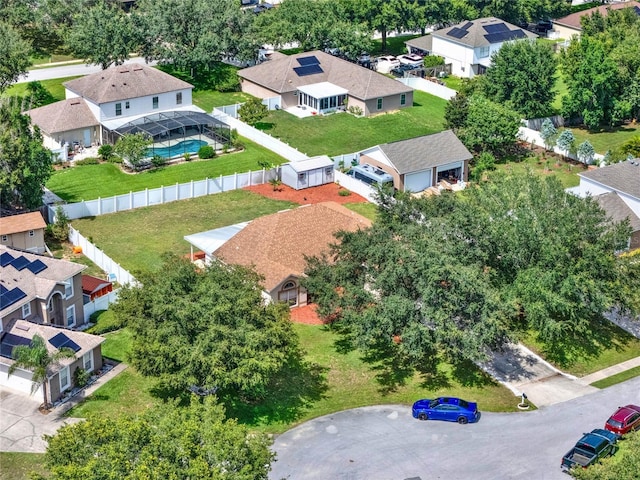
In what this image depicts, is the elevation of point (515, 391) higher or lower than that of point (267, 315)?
lower

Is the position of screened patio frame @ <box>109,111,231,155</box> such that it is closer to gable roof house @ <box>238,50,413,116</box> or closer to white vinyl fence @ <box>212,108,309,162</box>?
white vinyl fence @ <box>212,108,309,162</box>

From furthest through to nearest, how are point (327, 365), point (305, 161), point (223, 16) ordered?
1. point (223, 16)
2. point (305, 161)
3. point (327, 365)

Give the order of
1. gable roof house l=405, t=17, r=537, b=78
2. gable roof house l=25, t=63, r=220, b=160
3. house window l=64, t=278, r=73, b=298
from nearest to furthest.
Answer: house window l=64, t=278, r=73, b=298 < gable roof house l=25, t=63, r=220, b=160 < gable roof house l=405, t=17, r=537, b=78

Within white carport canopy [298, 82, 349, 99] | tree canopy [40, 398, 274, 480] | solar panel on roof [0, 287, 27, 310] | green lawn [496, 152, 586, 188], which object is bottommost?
green lawn [496, 152, 586, 188]

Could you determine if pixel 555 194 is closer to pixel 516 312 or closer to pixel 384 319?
pixel 516 312

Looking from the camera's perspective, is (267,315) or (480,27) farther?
(480,27)

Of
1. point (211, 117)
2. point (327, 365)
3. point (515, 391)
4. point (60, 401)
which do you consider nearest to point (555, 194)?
point (515, 391)

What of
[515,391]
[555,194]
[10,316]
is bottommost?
[515,391]

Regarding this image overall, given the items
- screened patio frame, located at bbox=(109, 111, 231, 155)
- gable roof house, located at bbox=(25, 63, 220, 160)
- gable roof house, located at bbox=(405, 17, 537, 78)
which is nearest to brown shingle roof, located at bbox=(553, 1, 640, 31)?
gable roof house, located at bbox=(405, 17, 537, 78)
